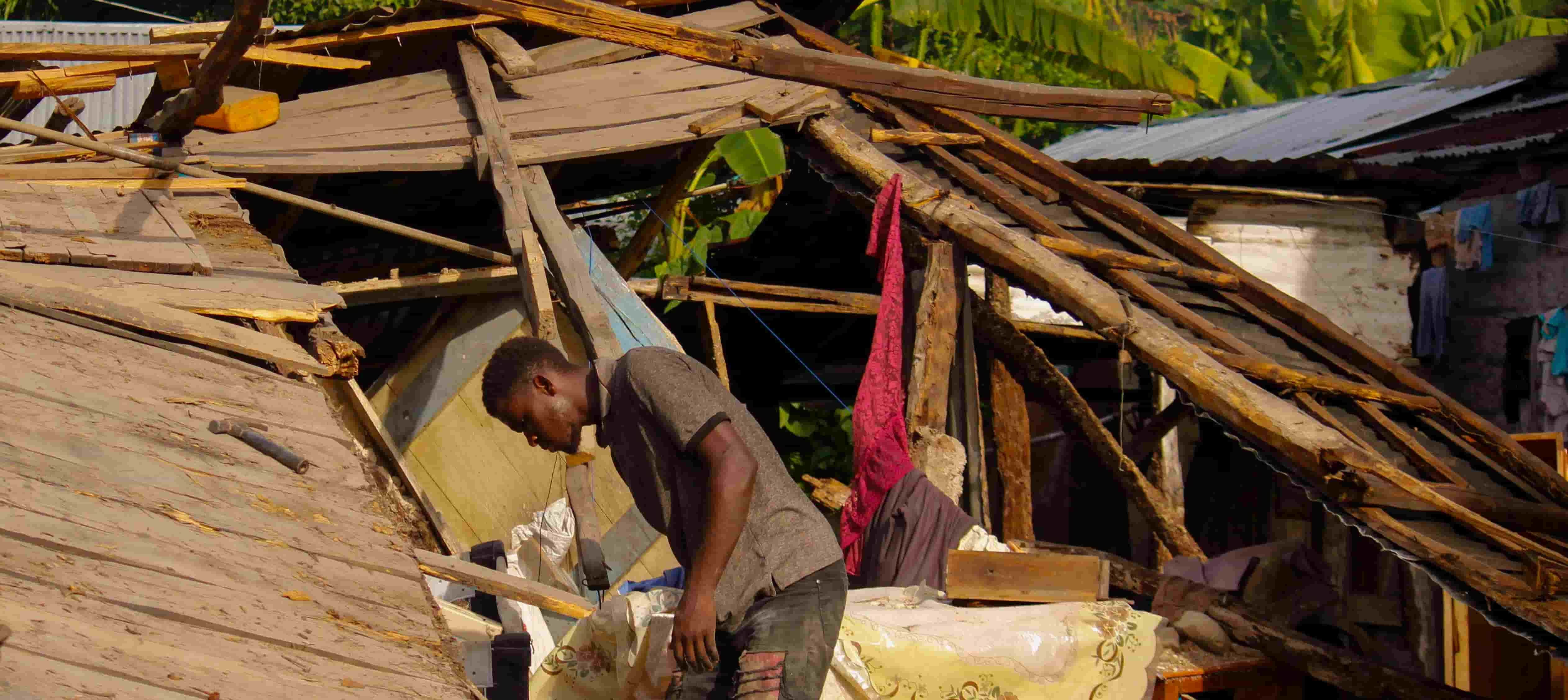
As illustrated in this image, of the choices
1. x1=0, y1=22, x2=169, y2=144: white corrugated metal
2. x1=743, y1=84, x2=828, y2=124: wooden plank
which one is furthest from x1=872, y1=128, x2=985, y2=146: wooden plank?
x1=0, y1=22, x2=169, y2=144: white corrugated metal

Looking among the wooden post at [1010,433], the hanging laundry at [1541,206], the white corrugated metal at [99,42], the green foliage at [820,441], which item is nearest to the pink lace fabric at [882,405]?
the wooden post at [1010,433]

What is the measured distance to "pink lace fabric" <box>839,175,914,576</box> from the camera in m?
5.78

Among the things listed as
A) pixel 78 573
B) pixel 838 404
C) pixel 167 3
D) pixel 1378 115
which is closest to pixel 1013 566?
pixel 78 573

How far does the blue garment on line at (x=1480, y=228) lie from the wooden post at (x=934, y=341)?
5585 millimetres

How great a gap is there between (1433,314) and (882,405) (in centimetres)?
614

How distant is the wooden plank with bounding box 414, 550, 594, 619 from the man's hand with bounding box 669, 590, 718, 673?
224mm

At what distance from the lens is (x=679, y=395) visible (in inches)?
122

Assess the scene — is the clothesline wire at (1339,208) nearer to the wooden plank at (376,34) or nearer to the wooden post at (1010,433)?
the wooden post at (1010,433)

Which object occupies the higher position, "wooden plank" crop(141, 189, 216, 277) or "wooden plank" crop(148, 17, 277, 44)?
"wooden plank" crop(148, 17, 277, 44)

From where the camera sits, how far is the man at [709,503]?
120 inches

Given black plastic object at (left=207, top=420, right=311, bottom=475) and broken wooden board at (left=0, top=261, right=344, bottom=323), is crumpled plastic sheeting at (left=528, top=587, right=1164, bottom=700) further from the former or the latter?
black plastic object at (left=207, top=420, right=311, bottom=475)

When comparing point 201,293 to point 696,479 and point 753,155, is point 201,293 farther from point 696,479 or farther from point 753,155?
point 753,155

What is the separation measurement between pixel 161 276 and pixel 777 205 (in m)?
5.95

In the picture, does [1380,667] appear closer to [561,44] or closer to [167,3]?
[561,44]
